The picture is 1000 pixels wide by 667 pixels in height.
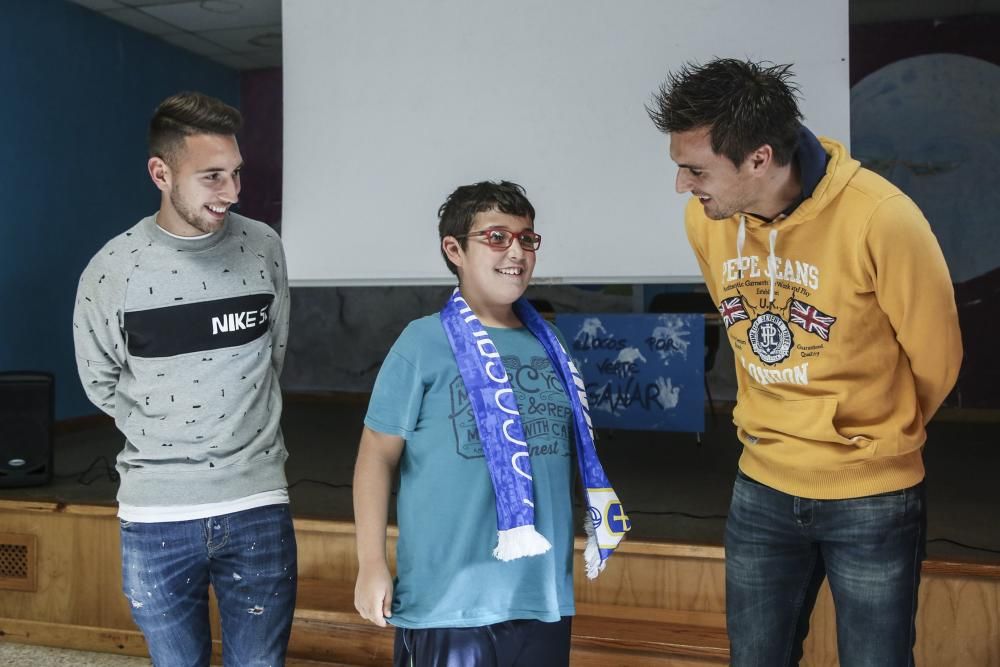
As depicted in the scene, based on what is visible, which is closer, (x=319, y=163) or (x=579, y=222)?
(x=579, y=222)

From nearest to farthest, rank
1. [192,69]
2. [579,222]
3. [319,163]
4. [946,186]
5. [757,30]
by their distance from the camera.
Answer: [757,30]
[579,222]
[319,163]
[946,186]
[192,69]

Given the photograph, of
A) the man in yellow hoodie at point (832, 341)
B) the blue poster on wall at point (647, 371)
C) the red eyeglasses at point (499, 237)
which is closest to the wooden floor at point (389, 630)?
the man in yellow hoodie at point (832, 341)

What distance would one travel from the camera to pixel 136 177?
5.54 meters

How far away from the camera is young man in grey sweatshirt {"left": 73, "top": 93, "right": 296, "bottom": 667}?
1.41m

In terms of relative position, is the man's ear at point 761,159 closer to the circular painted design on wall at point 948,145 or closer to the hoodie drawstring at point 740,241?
the hoodie drawstring at point 740,241

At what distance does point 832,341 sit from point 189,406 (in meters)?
1.04

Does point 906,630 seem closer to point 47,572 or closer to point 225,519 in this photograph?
point 225,519

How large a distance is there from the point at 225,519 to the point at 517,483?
1.79 feet

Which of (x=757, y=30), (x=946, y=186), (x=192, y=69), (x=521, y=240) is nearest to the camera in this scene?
(x=521, y=240)

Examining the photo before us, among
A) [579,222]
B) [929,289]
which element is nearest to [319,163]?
[579,222]

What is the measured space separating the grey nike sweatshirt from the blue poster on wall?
2.64 m

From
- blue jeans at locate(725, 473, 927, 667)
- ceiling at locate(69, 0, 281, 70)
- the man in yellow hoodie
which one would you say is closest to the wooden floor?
blue jeans at locate(725, 473, 927, 667)

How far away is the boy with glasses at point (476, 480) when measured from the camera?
1234 millimetres

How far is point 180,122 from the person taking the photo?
56.6 inches
